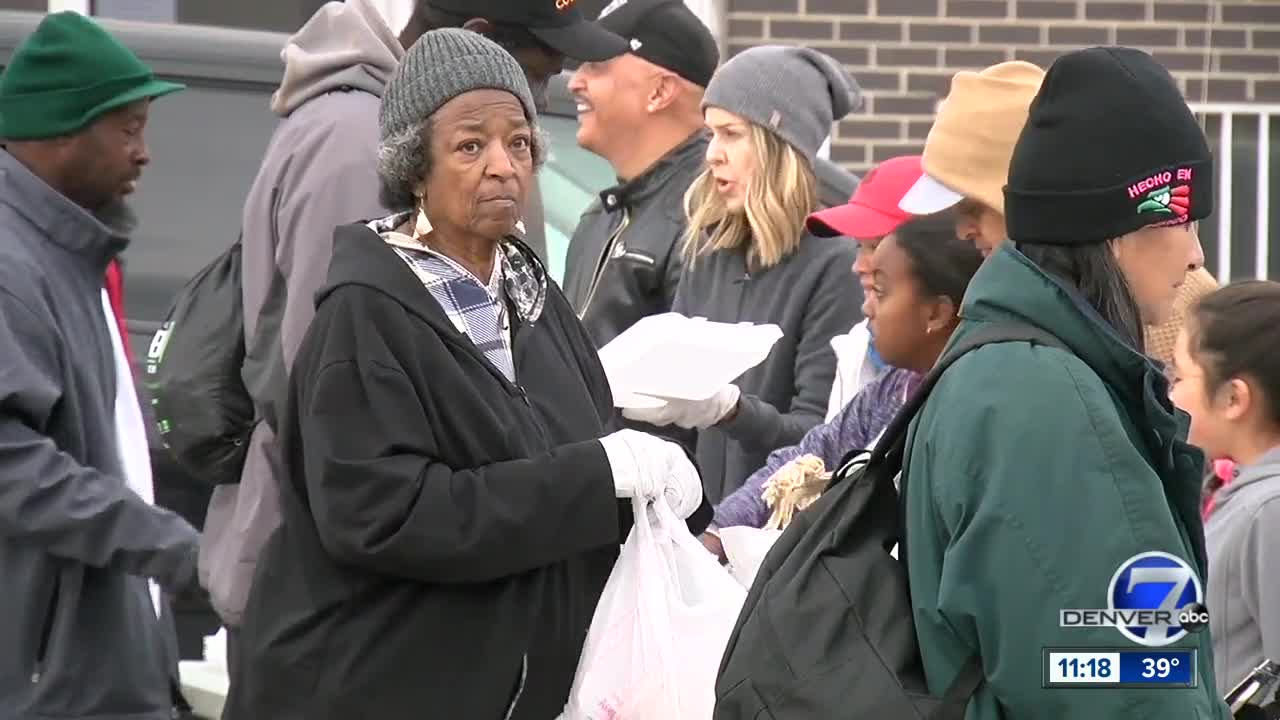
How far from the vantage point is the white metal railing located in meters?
9.39

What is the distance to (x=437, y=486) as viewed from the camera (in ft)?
10.6

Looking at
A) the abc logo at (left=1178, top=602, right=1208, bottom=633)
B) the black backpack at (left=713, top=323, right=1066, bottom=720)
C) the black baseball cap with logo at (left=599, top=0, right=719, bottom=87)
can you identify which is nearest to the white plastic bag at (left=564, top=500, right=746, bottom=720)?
the black backpack at (left=713, top=323, right=1066, bottom=720)

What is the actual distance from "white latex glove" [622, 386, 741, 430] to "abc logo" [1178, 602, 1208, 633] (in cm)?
188

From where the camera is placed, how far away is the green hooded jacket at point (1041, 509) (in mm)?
2422

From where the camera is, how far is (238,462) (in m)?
4.01

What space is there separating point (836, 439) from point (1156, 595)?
1986 mm

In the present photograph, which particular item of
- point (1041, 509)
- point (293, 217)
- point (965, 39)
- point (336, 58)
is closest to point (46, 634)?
point (293, 217)

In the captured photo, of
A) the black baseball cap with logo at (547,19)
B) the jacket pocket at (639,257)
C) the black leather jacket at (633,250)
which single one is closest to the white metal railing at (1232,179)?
the black leather jacket at (633,250)

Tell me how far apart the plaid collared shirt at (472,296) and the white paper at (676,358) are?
656 mm

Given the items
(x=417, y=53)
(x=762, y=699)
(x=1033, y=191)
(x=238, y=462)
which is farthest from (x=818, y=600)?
(x=238, y=462)

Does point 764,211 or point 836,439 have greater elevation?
point 764,211

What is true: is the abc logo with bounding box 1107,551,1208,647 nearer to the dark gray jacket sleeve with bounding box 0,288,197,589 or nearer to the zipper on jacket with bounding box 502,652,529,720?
the zipper on jacket with bounding box 502,652,529,720

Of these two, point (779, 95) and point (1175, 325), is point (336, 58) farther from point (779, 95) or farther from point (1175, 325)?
point (1175, 325)

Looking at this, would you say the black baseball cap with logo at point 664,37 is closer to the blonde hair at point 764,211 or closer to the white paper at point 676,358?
the blonde hair at point 764,211
